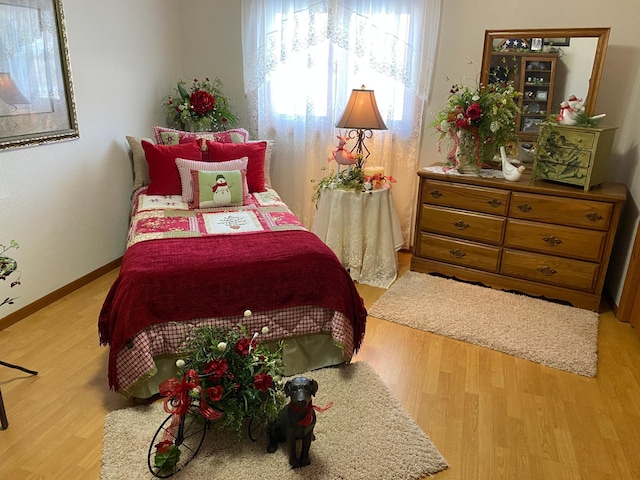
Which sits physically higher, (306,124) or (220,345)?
(306,124)

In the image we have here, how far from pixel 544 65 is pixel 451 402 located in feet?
7.69

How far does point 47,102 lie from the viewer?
113 inches

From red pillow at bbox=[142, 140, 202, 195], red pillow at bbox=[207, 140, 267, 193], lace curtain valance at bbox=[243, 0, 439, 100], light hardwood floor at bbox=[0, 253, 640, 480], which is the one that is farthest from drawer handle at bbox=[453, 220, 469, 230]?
red pillow at bbox=[142, 140, 202, 195]

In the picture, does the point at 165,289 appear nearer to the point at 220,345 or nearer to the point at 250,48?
the point at 220,345

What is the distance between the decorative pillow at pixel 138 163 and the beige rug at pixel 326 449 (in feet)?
6.04

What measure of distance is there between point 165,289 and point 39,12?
6.20ft

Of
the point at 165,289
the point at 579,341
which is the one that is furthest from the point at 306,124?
the point at 579,341

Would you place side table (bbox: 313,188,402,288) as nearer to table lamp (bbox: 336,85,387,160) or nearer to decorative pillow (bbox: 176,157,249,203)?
table lamp (bbox: 336,85,387,160)

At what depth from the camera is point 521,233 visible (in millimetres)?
3139

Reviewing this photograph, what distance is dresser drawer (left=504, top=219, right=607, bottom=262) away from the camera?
296cm

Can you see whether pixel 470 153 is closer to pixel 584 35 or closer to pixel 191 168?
pixel 584 35

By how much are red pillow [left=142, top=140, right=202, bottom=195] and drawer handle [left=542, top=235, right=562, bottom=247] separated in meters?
2.38

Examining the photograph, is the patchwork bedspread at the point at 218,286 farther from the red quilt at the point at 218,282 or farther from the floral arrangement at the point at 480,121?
the floral arrangement at the point at 480,121

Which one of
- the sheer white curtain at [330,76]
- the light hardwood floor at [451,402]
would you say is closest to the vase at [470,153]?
the sheer white curtain at [330,76]
